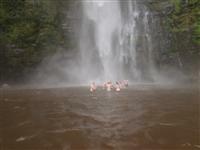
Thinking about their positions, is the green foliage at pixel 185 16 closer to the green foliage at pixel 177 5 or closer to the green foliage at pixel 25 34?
the green foliage at pixel 177 5

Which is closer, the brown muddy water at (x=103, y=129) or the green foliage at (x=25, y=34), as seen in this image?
the brown muddy water at (x=103, y=129)

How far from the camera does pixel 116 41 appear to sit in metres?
35.1

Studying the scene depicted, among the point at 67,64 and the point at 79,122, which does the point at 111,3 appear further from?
the point at 79,122

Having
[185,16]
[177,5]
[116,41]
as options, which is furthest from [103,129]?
[116,41]

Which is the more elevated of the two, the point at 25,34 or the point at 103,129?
the point at 25,34

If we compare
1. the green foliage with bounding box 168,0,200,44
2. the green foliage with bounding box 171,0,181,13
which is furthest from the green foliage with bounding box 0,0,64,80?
the green foliage with bounding box 171,0,181,13

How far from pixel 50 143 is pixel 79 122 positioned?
2.56 m

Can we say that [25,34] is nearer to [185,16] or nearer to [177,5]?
[177,5]

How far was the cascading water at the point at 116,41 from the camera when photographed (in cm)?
3309

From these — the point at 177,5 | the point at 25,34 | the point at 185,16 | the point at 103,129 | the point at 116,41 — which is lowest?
the point at 103,129

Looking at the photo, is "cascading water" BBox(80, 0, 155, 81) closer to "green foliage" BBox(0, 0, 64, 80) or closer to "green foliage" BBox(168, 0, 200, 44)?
"green foliage" BBox(168, 0, 200, 44)

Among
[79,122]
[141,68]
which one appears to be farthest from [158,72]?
[79,122]

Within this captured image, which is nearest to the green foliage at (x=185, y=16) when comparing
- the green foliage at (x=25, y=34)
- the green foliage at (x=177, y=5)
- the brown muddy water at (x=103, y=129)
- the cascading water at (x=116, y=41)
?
the green foliage at (x=177, y=5)

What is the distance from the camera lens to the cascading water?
3309 cm
